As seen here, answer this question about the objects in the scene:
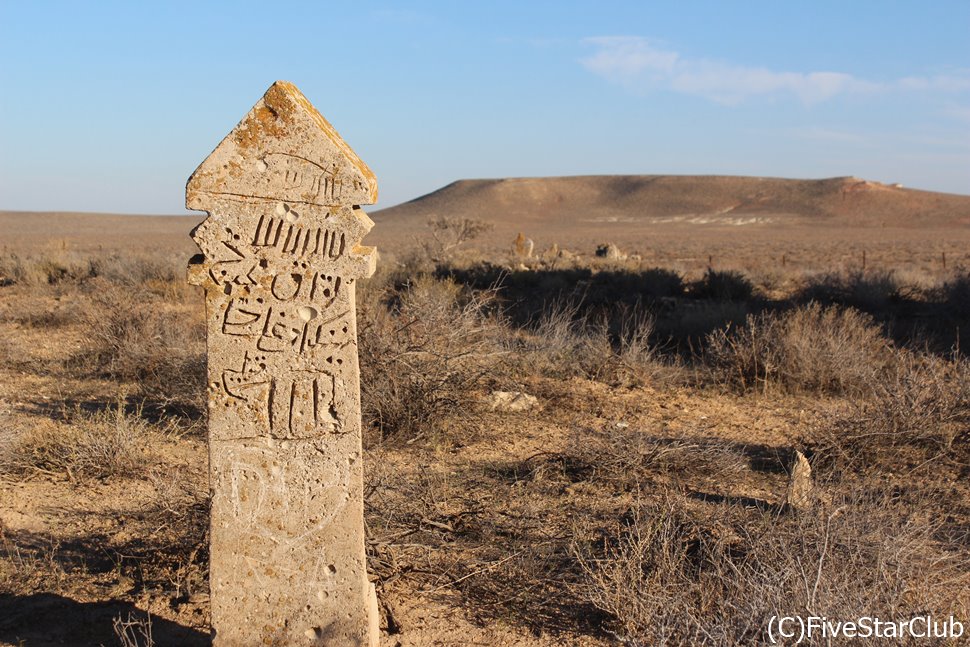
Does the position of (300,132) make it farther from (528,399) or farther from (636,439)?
(528,399)

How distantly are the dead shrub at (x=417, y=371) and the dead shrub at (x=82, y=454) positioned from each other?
1.76 metres

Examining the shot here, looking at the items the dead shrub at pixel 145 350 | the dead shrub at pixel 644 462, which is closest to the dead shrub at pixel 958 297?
the dead shrub at pixel 644 462

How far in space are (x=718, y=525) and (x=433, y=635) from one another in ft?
5.08

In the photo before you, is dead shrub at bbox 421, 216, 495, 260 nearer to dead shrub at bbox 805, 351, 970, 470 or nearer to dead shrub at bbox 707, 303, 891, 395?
dead shrub at bbox 707, 303, 891, 395

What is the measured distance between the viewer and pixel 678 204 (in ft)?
279

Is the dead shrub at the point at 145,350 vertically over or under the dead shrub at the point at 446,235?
under

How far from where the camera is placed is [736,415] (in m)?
7.59

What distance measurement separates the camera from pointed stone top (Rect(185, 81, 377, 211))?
10.7 feet

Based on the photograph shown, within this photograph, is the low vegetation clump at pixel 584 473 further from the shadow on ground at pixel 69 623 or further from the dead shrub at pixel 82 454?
the shadow on ground at pixel 69 623

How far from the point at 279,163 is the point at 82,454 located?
135 inches

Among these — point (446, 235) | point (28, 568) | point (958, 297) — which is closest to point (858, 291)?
point (958, 297)

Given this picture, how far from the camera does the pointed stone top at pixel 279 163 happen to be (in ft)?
10.7

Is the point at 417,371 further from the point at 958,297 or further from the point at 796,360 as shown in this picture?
the point at 958,297

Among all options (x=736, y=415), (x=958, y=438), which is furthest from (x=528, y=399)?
(x=958, y=438)
